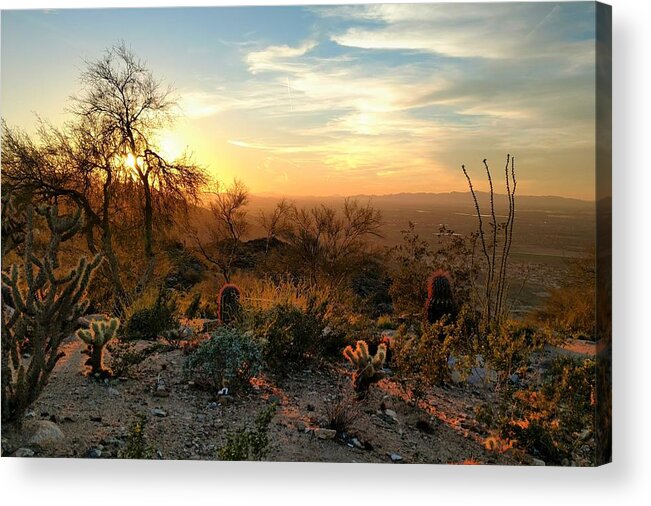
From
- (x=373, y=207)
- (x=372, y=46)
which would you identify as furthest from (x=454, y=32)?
(x=373, y=207)

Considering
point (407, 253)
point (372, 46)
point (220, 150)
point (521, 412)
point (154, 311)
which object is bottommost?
point (521, 412)

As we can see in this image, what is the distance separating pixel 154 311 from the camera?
715 cm

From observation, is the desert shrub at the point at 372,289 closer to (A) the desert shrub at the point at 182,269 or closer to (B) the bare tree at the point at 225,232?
(B) the bare tree at the point at 225,232

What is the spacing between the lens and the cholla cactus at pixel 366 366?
21.8ft

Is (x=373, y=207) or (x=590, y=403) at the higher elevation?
(x=373, y=207)

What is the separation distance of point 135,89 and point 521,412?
4751 millimetres

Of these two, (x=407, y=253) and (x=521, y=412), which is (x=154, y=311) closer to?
(x=407, y=253)

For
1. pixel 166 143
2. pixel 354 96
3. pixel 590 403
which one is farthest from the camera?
pixel 166 143

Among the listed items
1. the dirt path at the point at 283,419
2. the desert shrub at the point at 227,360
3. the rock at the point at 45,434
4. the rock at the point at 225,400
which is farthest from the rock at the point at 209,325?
the rock at the point at 45,434

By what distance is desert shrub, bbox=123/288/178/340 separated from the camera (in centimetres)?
709

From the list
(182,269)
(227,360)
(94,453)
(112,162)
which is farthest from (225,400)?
(112,162)

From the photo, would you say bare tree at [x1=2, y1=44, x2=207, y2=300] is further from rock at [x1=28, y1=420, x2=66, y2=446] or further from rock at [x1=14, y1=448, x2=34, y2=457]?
rock at [x1=14, y1=448, x2=34, y2=457]

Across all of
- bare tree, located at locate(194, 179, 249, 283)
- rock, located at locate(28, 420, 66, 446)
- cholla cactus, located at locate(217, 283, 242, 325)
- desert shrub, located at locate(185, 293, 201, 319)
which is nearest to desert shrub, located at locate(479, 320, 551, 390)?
cholla cactus, located at locate(217, 283, 242, 325)

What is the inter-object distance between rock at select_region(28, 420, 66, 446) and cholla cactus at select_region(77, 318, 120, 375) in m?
0.61
